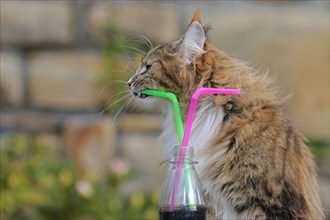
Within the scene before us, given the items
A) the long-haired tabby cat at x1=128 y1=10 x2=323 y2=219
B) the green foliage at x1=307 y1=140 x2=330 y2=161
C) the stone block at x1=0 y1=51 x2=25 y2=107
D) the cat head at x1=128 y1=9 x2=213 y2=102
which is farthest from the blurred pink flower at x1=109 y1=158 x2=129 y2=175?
the cat head at x1=128 y1=9 x2=213 y2=102

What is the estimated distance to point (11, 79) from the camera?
5613 millimetres

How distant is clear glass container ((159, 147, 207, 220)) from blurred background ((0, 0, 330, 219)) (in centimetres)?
298

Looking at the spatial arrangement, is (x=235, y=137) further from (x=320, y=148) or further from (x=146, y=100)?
(x=320, y=148)

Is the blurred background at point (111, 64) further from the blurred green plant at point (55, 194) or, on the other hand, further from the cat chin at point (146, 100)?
the cat chin at point (146, 100)

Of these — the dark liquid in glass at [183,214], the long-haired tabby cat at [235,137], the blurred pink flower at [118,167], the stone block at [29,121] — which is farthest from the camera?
the stone block at [29,121]

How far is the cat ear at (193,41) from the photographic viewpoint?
2744mm

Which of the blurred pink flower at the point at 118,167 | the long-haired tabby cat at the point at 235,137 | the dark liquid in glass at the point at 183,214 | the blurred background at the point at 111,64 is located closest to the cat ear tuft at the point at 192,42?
the long-haired tabby cat at the point at 235,137

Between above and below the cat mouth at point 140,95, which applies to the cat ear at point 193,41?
above

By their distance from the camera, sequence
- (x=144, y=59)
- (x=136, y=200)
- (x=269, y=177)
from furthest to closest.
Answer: (x=136, y=200) → (x=144, y=59) → (x=269, y=177)

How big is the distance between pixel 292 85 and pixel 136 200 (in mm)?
1423

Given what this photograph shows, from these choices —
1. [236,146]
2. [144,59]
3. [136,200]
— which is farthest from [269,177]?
[136,200]

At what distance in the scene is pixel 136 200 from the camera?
5012mm

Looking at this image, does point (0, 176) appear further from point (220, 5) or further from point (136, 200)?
point (220, 5)

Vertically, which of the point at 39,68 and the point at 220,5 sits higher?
the point at 220,5
